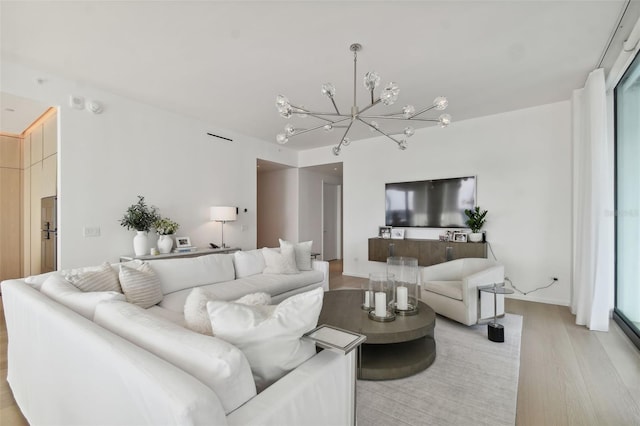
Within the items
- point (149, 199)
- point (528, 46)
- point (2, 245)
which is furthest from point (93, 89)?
point (528, 46)

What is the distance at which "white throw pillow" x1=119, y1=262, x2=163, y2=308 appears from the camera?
2311 mm

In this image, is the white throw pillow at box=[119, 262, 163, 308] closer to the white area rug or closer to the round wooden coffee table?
the round wooden coffee table

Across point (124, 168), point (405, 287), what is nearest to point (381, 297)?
point (405, 287)

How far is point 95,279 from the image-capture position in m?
2.14

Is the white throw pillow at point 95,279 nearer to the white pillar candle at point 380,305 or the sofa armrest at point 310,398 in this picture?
the sofa armrest at point 310,398

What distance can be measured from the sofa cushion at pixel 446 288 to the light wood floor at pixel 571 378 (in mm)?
713

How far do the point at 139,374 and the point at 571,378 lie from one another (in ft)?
9.36

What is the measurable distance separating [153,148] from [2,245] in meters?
3.20

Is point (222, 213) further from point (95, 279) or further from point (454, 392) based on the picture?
point (454, 392)

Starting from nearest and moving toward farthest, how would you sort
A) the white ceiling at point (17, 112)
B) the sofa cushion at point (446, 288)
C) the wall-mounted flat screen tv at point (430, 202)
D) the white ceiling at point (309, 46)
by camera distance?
the white ceiling at point (309, 46) → the sofa cushion at point (446, 288) → the white ceiling at point (17, 112) → the wall-mounted flat screen tv at point (430, 202)

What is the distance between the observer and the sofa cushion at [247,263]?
3.56 metres

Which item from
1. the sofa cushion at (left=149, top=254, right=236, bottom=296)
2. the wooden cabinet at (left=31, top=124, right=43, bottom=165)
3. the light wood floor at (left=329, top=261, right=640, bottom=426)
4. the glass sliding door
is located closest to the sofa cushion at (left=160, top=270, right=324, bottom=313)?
the sofa cushion at (left=149, top=254, right=236, bottom=296)

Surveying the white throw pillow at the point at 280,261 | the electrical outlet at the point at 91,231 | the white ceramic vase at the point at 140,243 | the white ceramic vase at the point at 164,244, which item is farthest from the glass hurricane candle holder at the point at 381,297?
the electrical outlet at the point at 91,231

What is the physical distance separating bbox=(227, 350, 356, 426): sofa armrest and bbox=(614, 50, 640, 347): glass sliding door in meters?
3.08
